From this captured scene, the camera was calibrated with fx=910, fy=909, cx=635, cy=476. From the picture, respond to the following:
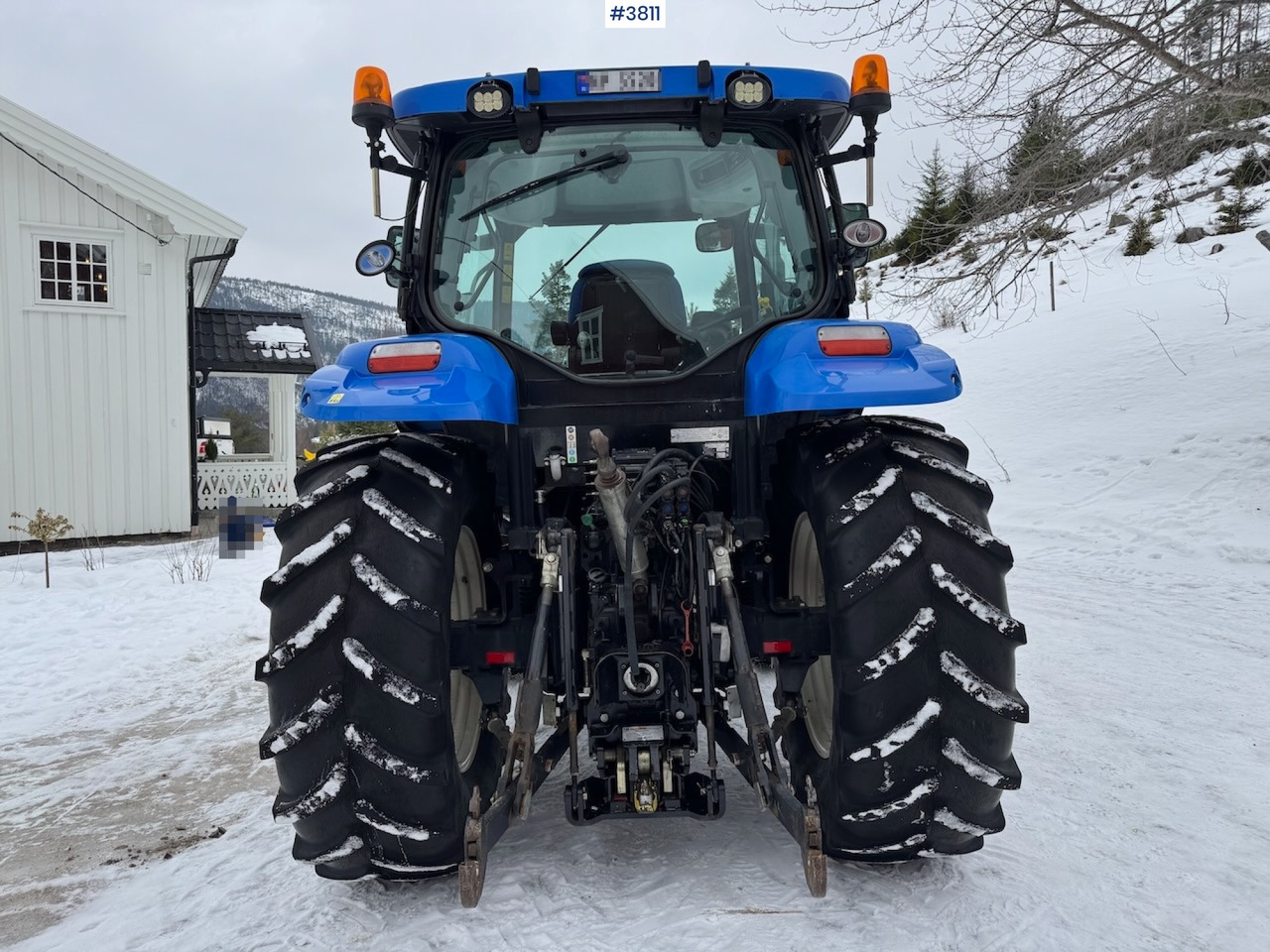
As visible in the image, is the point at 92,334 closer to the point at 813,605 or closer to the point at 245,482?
the point at 245,482

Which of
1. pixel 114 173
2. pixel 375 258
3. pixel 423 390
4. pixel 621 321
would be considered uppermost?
pixel 114 173

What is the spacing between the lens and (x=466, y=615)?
314cm

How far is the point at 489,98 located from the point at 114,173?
10589 millimetres

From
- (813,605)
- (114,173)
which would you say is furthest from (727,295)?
(114,173)

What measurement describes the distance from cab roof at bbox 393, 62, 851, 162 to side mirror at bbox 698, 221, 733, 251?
363 mm

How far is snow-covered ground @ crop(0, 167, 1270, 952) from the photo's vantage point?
2.33 meters

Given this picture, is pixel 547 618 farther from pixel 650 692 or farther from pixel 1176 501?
pixel 1176 501

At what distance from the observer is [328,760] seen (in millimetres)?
2258

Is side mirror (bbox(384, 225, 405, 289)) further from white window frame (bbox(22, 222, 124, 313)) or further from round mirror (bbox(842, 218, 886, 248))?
white window frame (bbox(22, 222, 124, 313))

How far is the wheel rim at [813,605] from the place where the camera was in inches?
115

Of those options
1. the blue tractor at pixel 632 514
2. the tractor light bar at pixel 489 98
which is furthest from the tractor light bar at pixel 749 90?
the tractor light bar at pixel 489 98

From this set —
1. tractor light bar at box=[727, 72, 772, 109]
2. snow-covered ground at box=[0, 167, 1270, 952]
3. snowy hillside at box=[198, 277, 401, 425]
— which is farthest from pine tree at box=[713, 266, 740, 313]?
snowy hillside at box=[198, 277, 401, 425]

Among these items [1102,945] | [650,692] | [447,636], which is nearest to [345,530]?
[447,636]

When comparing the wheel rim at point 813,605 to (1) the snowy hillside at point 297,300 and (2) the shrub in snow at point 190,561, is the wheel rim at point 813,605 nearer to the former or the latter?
(2) the shrub in snow at point 190,561
